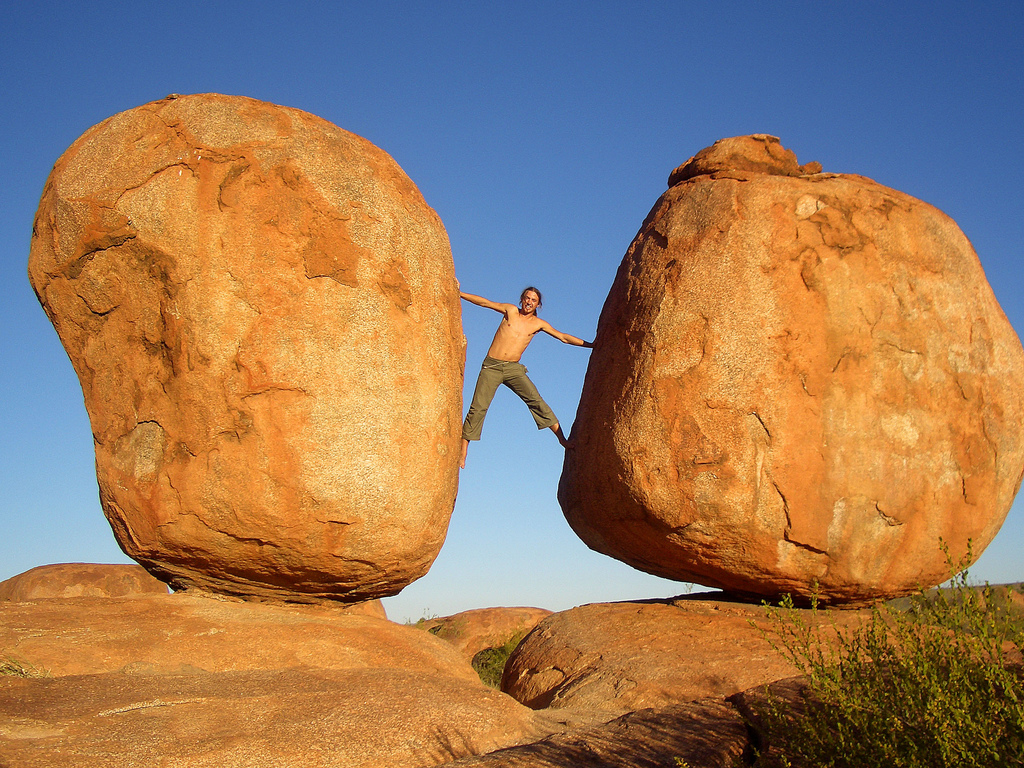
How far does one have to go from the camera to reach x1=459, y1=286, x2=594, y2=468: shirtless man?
21.1ft

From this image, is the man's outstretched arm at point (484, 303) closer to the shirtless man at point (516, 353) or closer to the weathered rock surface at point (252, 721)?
the shirtless man at point (516, 353)

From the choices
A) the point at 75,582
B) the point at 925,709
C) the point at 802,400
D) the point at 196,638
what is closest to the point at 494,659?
the point at 75,582

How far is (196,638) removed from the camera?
445 centimetres

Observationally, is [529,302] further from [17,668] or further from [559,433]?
[17,668]

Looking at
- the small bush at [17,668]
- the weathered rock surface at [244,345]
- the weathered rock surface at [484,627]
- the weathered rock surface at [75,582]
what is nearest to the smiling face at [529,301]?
the weathered rock surface at [244,345]

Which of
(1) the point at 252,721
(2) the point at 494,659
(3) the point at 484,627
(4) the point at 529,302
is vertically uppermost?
(4) the point at 529,302

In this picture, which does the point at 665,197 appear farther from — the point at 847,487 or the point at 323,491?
the point at 323,491

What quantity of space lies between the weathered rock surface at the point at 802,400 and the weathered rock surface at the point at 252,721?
212cm

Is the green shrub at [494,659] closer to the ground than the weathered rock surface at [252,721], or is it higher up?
closer to the ground

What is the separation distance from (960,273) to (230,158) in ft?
15.0

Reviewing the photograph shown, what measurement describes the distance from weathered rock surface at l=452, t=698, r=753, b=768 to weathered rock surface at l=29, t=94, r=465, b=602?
1912 millimetres

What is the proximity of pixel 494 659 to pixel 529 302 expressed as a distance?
4934 mm

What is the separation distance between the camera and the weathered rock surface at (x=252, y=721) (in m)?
2.88

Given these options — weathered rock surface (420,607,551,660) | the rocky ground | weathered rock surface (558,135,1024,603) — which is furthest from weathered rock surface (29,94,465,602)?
weathered rock surface (420,607,551,660)
